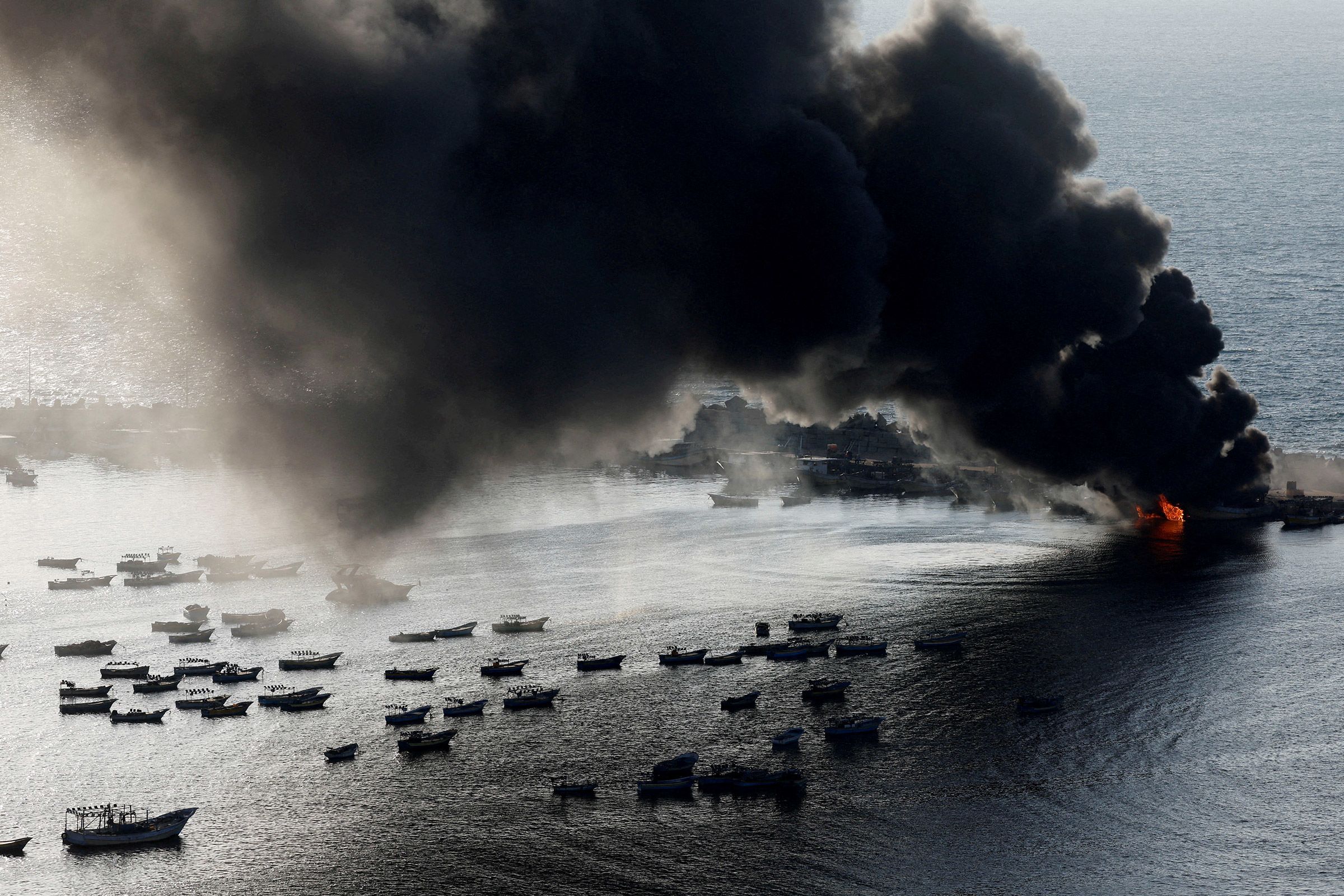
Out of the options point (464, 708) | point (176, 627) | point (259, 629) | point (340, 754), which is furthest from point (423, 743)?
point (176, 627)

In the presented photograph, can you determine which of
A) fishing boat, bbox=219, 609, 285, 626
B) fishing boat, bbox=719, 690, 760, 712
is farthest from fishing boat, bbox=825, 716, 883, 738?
fishing boat, bbox=219, 609, 285, 626

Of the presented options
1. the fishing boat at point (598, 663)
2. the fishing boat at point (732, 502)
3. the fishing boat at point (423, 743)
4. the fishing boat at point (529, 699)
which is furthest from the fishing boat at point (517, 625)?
the fishing boat at point (732, 502)

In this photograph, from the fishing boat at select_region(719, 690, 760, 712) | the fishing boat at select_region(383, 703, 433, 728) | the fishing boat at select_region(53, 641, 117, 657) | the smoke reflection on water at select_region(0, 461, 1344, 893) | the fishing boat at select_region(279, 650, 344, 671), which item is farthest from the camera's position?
the fishing boat at select_region(53, 641, 117, 657)

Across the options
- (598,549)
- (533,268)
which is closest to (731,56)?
(533,268)

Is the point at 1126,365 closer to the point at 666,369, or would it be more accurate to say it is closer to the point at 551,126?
the point at 666,369

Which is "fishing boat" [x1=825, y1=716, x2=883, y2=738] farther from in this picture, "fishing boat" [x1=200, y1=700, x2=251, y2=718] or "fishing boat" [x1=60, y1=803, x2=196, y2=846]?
"fishing boat" [x1=200, y1=700, x2=251, y2=718]

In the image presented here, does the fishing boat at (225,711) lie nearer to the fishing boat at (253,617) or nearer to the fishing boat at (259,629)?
the fishing boat at (259,629)

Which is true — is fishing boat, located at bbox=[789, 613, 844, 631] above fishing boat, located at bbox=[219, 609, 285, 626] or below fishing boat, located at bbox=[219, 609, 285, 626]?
below
